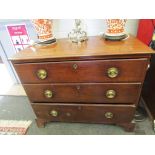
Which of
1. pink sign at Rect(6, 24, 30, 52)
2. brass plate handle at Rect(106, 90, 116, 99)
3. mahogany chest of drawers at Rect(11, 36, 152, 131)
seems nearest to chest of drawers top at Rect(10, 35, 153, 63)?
mahogany chest of drawers at Rect(11, 36, 152, 131)

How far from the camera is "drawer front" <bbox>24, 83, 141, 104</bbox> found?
96cm

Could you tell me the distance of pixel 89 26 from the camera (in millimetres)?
1341

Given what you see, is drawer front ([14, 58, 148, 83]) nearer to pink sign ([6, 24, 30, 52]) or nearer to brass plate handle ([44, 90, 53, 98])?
brass plate handle ([44, 90, 53, 98])

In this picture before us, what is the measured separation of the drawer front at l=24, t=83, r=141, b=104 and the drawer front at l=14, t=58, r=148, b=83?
47 millimetres

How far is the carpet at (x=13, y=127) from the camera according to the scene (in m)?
1.29

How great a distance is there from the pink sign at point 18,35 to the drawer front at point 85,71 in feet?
2.35

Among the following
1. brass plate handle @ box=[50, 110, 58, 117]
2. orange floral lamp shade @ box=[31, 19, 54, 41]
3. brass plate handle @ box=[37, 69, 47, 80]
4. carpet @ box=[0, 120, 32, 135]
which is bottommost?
carpet @ box=[0, 120, 32, 135]

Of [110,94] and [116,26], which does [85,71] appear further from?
[116,26]

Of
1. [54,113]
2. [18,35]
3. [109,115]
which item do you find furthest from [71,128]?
[18,35]

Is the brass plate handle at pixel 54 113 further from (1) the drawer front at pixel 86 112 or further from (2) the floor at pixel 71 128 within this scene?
(2) the floor at pixel 71 128

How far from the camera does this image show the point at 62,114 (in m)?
1.18
